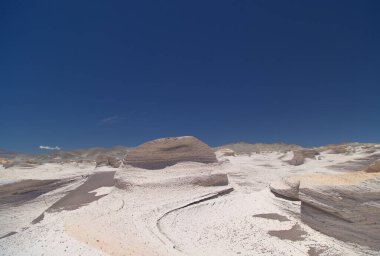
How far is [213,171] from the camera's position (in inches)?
510

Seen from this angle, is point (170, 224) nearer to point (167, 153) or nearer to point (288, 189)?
point (288, 189)

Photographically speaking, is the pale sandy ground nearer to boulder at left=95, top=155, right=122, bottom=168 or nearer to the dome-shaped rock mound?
the dome-shaped rock mound

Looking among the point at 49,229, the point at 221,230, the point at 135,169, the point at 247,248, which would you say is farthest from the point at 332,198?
the point at 135,169

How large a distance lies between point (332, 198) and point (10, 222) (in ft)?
39.2

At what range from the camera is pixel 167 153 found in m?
13.8

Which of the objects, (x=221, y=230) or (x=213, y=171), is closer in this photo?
(x=221, y=230)

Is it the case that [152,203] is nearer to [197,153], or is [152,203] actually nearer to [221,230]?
[221,230]

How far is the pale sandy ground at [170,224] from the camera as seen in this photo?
5977mm

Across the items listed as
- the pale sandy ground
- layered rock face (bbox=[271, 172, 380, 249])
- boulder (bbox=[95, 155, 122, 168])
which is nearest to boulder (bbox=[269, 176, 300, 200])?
the pale sandy ground

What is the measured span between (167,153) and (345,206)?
27.3 ft

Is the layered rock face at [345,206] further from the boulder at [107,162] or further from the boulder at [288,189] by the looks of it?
the boulder at [107,162]

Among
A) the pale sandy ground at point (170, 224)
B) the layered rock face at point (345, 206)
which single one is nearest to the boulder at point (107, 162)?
the pale sandy ground at point (170, 224)

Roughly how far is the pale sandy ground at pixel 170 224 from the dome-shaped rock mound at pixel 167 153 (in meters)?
0.46

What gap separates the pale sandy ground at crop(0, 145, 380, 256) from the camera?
5.98 metres
